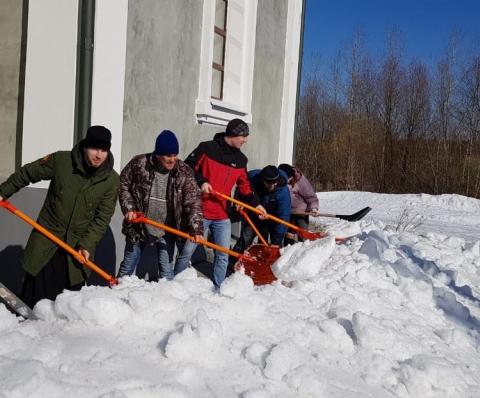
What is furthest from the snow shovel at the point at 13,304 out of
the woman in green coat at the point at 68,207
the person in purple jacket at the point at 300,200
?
the person in purple jacket at the point at 300,200

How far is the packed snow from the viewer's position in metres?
3.06

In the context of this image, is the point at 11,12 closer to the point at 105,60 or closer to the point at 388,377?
the point at 105,60

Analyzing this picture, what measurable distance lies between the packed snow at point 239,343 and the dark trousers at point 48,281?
45 centimetres

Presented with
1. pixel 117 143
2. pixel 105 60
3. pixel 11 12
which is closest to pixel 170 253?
pixel 117 143

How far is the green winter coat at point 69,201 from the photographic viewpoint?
415 cm

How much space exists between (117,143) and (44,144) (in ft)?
2.21

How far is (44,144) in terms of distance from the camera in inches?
216

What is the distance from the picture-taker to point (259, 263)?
217 inches

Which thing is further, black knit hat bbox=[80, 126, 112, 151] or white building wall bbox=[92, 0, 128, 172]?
white building wall bbox=[92, 0, 128, 172]

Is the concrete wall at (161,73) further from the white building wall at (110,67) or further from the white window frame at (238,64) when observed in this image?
the white window frame at (238,64)

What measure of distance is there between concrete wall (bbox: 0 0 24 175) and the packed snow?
2269 millimetres

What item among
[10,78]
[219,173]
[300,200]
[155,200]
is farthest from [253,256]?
[10,78]

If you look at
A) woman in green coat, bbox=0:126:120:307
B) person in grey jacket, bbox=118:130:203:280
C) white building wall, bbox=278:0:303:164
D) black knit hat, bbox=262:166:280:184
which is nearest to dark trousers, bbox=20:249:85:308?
woman in green coat, bbox=0:126:120:307

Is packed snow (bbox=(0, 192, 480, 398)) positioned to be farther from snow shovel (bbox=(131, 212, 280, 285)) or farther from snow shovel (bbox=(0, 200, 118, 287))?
snow shovel (bbox=(131, 212, 280, 285))
